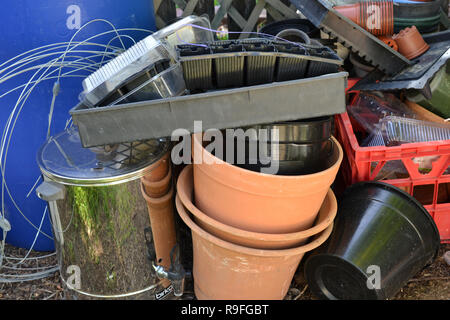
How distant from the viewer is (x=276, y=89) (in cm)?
120

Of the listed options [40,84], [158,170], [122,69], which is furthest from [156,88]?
[40,84]

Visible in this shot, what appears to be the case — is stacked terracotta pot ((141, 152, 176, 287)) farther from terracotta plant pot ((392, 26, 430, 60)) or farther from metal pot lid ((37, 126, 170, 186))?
terracotta plant pot ((392, 26, 430, 60))

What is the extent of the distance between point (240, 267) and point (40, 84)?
0.95 meters

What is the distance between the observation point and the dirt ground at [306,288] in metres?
1.65

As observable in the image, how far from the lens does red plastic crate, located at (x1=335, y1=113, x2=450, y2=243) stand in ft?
5.28

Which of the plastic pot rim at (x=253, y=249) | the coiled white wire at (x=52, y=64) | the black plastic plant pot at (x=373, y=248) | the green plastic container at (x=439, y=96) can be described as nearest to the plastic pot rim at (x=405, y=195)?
the black plastic plant pot at (x=373, y=248)

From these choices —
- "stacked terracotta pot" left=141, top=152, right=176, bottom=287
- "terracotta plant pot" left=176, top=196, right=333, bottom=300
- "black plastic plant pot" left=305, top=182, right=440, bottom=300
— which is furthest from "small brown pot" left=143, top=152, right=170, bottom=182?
"black plastic plant pot" left=305, top=182, right=440, bottom=300

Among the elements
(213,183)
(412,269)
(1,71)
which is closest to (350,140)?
(412,269)

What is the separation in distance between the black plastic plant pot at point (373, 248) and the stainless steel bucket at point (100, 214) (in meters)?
0.60

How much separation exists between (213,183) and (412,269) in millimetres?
774

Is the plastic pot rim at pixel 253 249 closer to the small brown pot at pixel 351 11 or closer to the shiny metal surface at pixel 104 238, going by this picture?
the shiny metal surface at pixel 104 238

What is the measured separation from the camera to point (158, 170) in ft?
4.74

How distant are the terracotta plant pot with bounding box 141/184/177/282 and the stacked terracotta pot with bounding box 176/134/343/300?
0.21ft

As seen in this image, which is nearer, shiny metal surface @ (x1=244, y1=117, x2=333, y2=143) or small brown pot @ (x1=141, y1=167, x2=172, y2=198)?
shiny metal surface @ (x1=244, y1=117, x2=333, y2=143)
